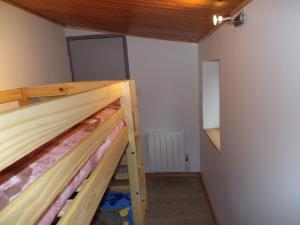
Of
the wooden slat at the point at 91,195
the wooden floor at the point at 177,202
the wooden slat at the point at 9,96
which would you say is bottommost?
the wooden floor at the point at 177,202

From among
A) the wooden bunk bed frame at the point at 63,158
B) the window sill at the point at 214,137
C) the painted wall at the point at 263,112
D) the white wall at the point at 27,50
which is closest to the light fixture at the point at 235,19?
the painted wall at the point at 263,112

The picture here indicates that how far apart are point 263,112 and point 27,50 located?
2054 mm

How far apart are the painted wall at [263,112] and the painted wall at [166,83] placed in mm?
1505

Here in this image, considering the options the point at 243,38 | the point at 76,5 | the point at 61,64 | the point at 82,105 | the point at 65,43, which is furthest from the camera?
the point at 65,43

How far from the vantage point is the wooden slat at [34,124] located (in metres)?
0.41

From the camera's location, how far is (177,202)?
10.3 feet

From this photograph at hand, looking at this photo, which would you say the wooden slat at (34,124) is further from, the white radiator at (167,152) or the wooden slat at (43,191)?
the white radiator at (167,152)

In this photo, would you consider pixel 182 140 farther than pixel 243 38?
Yes

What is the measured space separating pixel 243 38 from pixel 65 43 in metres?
2.65

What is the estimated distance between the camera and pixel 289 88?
0.95 m

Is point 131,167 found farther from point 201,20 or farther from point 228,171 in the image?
point 201,20

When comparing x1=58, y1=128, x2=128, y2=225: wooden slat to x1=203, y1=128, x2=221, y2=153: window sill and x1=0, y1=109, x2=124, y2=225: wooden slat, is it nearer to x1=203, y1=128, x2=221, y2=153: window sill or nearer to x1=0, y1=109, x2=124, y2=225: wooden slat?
x1=0, y1=109, x2=124, y2=225: wooden slat

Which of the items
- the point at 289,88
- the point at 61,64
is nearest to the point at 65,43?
the point at 61,64

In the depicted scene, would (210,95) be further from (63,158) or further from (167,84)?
(63,158)
